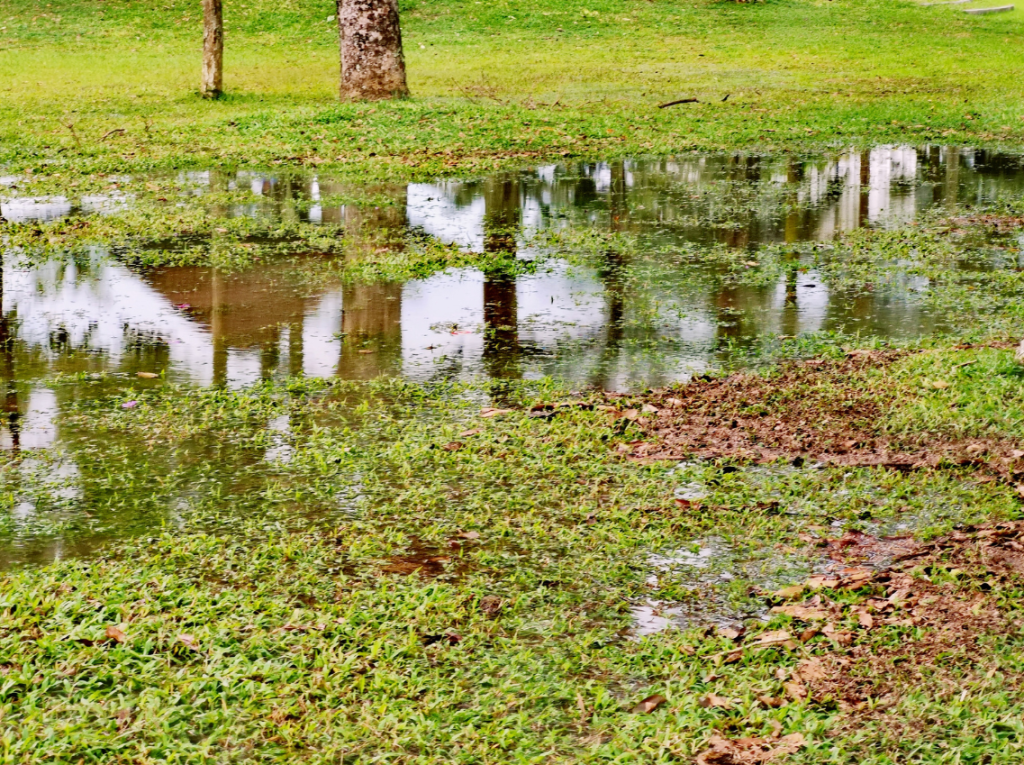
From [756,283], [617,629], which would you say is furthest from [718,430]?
[756,283]

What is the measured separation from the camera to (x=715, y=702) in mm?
4062

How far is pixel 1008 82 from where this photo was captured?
24.3 meters

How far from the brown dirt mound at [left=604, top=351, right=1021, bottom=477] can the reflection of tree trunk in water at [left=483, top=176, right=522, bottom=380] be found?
3.71 ft

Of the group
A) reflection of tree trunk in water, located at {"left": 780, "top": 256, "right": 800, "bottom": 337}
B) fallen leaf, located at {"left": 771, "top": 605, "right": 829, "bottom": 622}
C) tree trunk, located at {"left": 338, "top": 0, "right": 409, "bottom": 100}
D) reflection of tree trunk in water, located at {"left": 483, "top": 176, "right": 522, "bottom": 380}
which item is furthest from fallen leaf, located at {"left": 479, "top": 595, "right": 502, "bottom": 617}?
tree trunk, located at {"left": 338, "top": 0, "right": 409, "bottom": 100}

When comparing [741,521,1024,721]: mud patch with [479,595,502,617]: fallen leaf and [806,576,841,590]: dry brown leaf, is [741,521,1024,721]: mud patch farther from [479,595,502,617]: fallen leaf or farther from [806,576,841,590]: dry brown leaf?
[479,595,502,617]: fallen leaf

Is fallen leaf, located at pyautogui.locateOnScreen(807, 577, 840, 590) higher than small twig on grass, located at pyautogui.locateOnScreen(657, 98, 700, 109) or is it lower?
lower

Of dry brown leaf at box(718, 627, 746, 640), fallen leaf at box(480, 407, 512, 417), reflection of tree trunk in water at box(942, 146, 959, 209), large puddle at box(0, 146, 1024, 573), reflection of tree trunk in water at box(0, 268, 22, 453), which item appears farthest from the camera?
reflection of tree trunk in water at box(942, 146, 959, 209)

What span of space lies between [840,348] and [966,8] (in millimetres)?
34769

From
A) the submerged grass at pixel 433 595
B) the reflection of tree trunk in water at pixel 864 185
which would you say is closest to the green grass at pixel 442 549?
the submerged grass at pixel 433 595

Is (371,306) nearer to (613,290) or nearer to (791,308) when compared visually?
(613,290)

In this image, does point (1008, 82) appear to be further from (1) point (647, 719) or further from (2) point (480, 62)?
(1) point (647, 719)

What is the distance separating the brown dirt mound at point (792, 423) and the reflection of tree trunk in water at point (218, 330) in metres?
2.42

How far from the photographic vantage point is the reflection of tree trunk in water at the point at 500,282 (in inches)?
311

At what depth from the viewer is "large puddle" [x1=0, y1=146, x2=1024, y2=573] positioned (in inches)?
302
